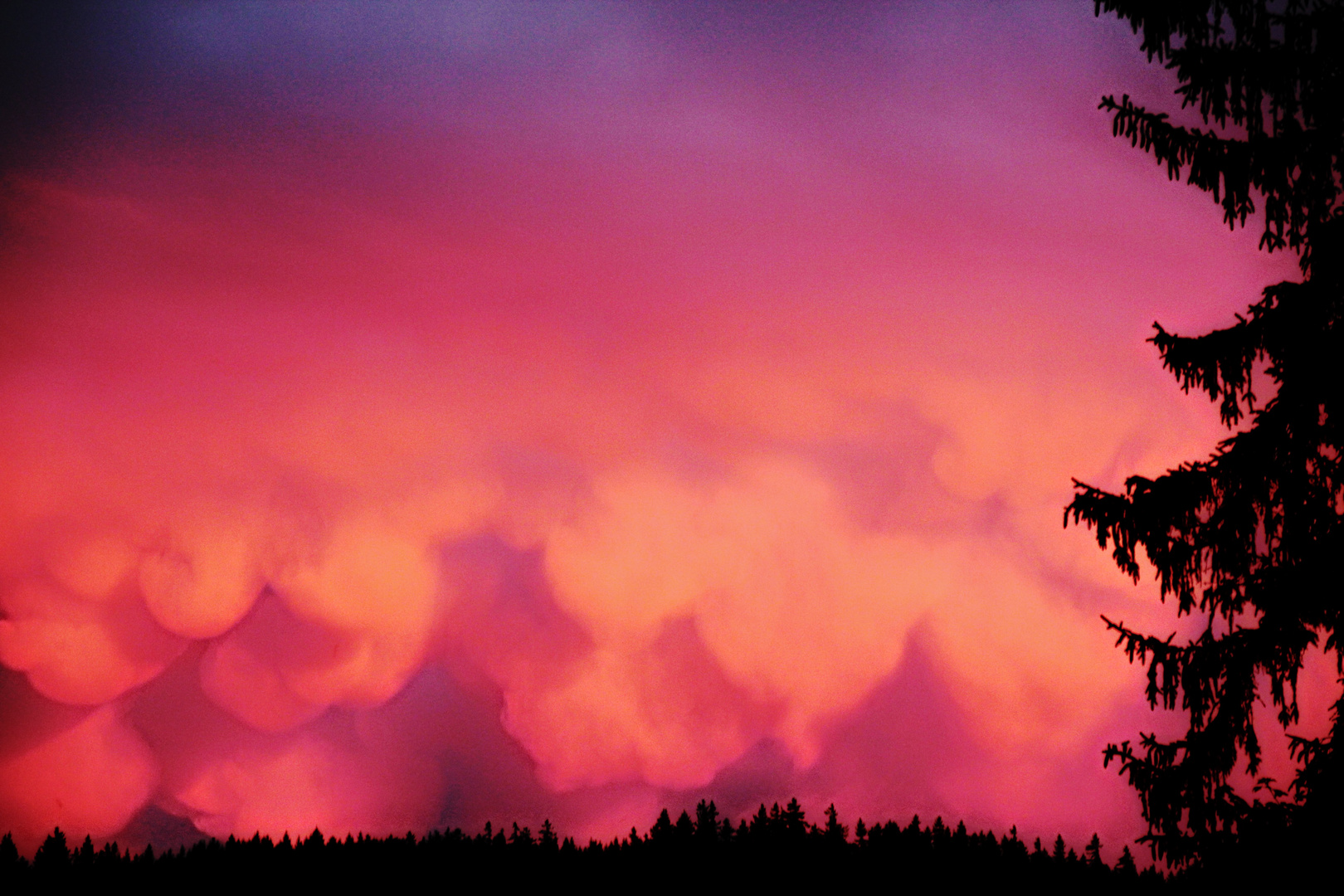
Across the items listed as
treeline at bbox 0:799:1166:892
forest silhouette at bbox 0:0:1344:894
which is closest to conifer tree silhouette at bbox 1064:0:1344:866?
forest silhouette at bbox 0:0:1344:894

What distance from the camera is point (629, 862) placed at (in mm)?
97062

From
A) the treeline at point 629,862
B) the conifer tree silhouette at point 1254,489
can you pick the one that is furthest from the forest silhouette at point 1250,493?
the treeline at point 629,862

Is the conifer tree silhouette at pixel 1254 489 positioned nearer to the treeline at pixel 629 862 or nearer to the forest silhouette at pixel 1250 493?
the forest silhouette at pixel 1250 493

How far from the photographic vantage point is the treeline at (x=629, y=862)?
9338cm

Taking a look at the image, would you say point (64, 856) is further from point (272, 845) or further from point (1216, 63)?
point (1216, 63)

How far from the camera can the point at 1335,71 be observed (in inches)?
377

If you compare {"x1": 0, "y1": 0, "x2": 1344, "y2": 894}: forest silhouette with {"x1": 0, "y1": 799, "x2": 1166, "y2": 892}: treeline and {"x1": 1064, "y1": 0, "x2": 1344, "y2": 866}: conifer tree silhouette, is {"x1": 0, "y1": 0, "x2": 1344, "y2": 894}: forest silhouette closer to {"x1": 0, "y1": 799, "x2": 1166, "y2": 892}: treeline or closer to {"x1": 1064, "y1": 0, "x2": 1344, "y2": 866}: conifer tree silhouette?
{"x1": 1064, "y1": 0, "x2": 1344, "y2": 866}: conifer tree silhouette

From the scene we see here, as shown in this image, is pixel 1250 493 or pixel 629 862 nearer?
pixel 1250 493

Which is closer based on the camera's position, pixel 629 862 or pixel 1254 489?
pixel 1254 489

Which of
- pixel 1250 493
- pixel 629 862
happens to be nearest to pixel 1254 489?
pixel 1250 493

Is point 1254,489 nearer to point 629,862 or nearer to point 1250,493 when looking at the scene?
point 1250,493

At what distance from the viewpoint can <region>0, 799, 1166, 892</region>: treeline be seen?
9338 centimetres

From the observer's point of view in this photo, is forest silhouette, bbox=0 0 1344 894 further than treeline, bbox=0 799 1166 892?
No

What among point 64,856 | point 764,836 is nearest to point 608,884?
point 764,836
